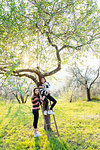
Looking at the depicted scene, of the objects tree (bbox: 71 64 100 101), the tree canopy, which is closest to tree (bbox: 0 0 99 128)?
the tree canopy

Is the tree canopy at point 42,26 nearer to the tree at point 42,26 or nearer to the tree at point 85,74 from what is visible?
the tree at point 42,26

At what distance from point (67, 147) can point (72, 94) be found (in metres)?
18.8

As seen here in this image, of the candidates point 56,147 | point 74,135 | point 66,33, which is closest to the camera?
point 56,147

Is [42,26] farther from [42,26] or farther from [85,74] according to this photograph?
[85,74]

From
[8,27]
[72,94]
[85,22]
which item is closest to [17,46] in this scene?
[8,27]

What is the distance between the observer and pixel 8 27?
536 cm

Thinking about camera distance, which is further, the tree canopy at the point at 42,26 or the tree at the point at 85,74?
the tree at the point at 85,74

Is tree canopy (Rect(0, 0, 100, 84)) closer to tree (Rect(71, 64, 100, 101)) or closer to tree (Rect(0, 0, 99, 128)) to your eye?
tree (Rect(0, 0, 99, 128))

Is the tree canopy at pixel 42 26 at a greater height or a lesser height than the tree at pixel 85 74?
greater

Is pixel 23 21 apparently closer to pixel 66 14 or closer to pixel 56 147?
pixel 66 14

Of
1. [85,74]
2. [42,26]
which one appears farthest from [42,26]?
[85,74]

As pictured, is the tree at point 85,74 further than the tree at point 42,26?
Yes

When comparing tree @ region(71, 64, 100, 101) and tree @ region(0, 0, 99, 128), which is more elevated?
tree @ region(0, 0, 99, 128)

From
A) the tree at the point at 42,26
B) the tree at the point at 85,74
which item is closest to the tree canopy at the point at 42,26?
the tree at the point at 42,26
